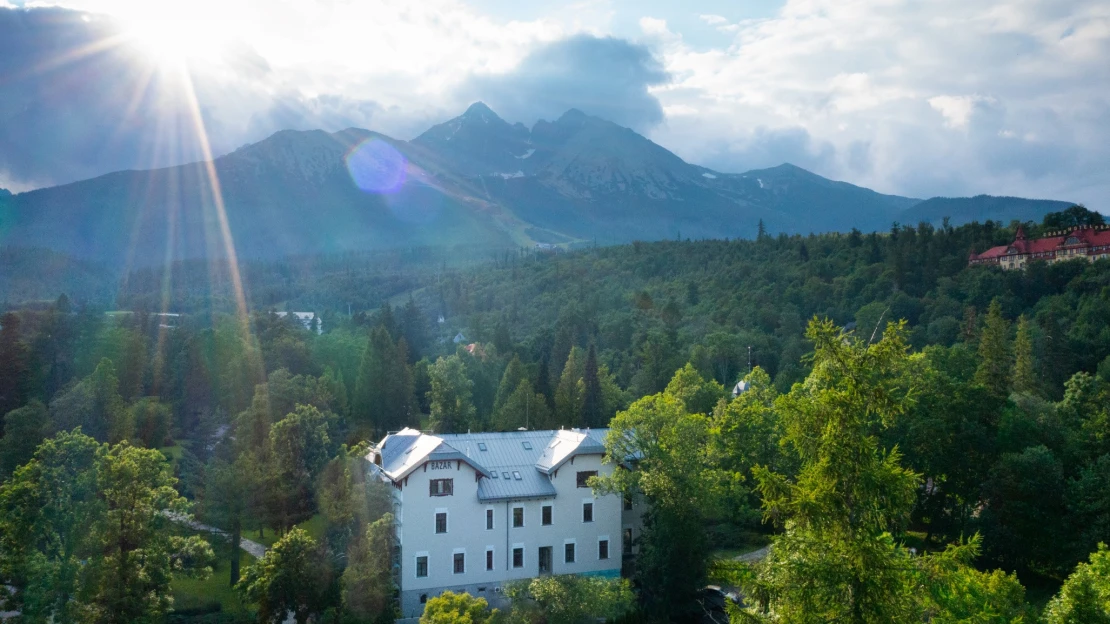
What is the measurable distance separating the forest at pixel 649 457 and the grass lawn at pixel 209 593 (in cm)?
24

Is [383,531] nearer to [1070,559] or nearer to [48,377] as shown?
[1070,559]

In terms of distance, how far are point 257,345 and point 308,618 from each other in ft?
134

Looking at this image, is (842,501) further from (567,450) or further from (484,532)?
(484,532)

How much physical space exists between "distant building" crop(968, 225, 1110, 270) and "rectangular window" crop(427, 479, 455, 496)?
8512cm

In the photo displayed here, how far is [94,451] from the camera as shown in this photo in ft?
130

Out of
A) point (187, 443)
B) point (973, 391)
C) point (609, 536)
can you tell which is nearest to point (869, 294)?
point (973, 391)

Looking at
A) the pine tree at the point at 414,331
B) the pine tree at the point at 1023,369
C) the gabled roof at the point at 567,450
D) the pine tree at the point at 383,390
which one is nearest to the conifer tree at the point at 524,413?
the pine tree at the point at 383,390

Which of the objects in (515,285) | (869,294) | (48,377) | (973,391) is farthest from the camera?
(515,285)

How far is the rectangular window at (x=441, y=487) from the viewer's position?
136 ft

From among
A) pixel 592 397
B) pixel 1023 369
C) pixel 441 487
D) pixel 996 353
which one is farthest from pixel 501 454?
pixel 1023 369

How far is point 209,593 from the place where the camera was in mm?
43188

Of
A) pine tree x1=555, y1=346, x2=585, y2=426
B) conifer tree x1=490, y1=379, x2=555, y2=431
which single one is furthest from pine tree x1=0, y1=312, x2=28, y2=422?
pine tree x1=555, y1=346, x2=585, y2=426

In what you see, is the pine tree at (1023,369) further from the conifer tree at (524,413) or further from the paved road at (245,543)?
the paved road at (245,543)

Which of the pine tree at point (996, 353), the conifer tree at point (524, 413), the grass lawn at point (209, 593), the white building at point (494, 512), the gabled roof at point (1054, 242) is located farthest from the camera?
the gabled roof at point (1054, 242)
